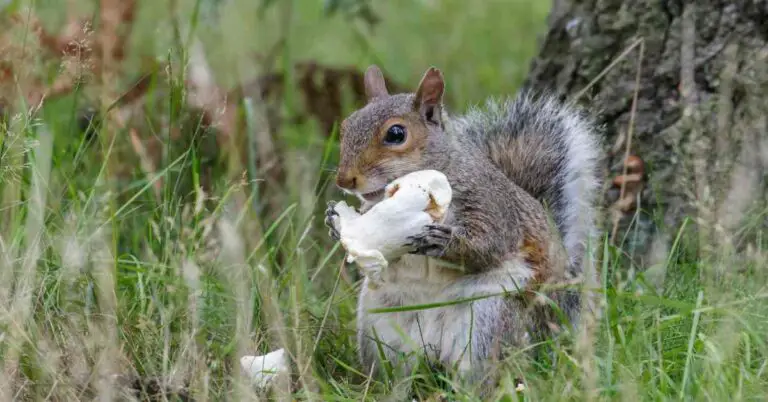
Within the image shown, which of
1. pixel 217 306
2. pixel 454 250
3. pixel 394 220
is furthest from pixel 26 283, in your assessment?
pixel 454 250

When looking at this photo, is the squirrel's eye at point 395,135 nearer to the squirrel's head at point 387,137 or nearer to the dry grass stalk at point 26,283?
the squirrel's head at point 387,137

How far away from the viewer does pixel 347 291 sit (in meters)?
2.86

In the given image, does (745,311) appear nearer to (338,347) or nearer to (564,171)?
(564,171)

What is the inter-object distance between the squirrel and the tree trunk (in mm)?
361

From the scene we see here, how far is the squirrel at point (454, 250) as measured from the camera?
2.39m

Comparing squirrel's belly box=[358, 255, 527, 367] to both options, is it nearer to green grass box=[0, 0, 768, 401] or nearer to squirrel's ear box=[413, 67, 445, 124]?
green grass box=[0, 0, 768, 401]

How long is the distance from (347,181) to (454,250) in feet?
0.88

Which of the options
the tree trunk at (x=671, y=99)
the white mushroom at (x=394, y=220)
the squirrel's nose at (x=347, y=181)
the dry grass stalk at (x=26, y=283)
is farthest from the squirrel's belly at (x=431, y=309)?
the dry grass stalk at (x=26, y=283)

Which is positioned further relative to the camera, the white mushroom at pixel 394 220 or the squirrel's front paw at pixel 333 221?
the squirrel's front paw at pixel 333 221

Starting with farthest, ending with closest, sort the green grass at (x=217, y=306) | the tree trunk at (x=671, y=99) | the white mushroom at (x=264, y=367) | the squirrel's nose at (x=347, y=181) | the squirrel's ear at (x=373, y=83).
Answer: the tree trunk at (x=671, y=99)
the squirrel's ear at (x=373, y=83)
the squirrel's nose at (x=347, y=181)
the white mushroom at (x=264, y=367)
the green grass at (x=217, y=306)

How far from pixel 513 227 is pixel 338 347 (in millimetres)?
477

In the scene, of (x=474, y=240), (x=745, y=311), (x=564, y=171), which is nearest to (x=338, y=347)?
(x=474, y=240)

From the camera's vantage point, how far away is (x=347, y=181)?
7.68 feet

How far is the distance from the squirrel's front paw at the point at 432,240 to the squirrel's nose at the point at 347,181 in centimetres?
15
